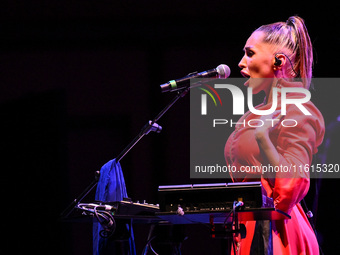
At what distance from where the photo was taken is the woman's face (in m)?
2.71

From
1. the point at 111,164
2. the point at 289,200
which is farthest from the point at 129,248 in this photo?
the point at 289,200

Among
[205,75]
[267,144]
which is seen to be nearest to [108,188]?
[205,75]

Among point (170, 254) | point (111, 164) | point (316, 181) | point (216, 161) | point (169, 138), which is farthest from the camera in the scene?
point (169, 138)

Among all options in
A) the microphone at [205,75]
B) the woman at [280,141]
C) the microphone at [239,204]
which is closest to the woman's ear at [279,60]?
the woman at [280,141]

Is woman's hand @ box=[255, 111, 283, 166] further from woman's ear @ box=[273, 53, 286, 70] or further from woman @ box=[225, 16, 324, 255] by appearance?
woman's ear @ box=[273, 53, 286, 70]

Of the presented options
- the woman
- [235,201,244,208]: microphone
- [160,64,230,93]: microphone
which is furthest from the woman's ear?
[235,201,244,208]: microphone

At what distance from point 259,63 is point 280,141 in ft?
1.73

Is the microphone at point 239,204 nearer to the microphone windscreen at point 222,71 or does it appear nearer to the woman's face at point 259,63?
the microphone windscreen at point 222,71

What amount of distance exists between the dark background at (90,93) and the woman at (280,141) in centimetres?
105

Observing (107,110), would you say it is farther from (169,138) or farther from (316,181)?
(316,181)

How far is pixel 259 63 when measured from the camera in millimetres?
2725

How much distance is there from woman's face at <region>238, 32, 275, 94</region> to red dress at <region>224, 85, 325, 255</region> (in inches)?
7.7

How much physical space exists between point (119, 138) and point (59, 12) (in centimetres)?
125

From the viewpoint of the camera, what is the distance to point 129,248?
2.39 meters
